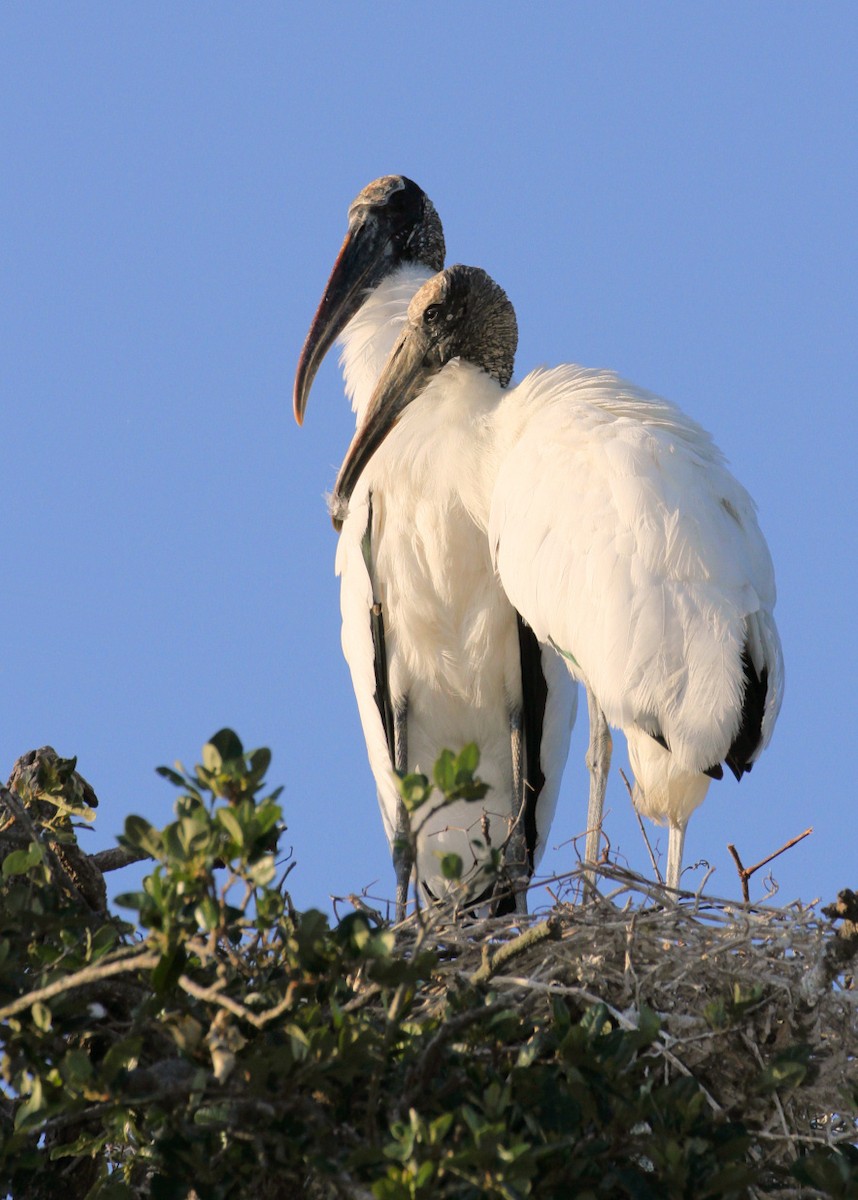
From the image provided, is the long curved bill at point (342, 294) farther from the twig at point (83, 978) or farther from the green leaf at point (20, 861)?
the twig at point (83, 978)

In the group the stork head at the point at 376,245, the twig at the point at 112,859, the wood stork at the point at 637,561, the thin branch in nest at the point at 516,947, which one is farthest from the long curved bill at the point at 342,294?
the thin branch in nest at the point at 516,947

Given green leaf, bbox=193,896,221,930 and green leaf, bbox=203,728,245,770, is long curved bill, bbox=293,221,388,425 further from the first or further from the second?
green leaf, bbox=193,896,221,930

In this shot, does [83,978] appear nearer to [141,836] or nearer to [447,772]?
[141,836]

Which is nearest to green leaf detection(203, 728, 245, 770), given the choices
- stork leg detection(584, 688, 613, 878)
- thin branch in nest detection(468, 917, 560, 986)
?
thin branch in nest detection(468, 917, 560, 986)

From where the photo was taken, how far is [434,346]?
223 inches

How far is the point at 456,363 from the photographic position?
571cm

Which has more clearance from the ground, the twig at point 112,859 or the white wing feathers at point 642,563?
the white wing feathers at point 642,563

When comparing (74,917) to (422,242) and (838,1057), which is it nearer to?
(838,1057)

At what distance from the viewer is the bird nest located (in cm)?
305

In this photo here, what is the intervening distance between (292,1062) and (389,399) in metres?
3.33

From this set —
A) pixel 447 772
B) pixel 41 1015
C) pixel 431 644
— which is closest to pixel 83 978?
pixel 41 1015

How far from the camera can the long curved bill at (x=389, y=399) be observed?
5.53 meters

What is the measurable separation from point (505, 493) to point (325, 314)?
1463 mm

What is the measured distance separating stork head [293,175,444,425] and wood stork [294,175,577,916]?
0.06 feet
